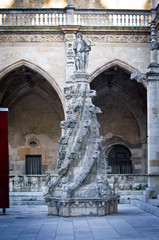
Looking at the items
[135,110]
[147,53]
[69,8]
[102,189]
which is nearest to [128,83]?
[135,110]

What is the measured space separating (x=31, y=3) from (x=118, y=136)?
320 inches

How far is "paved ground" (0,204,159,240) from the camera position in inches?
279

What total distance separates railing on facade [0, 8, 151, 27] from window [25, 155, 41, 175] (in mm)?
7341

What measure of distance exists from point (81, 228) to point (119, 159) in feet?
56.2

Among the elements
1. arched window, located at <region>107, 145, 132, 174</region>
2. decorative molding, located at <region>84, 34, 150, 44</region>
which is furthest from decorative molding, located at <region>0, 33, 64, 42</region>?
arched window, located at <region>107, 145, 132, 174</region>

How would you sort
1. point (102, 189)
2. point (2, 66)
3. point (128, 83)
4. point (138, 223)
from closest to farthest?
point (138, 223) → point (102, 189) → point (2, 66) → point (128, 83)

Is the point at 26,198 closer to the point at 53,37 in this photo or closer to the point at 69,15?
the point at 53,37

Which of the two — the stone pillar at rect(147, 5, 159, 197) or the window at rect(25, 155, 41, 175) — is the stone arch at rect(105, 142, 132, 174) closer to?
the window at rect(25, 155, 41, 175)

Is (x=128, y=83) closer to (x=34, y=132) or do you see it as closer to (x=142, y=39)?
(x=142, y=39)

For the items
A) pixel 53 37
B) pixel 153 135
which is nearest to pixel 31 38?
pixel 53 37

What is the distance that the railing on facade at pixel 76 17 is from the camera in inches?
817

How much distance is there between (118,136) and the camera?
82.2ft

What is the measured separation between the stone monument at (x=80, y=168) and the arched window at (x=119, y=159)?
14.5 m

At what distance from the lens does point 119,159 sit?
81.5ft
